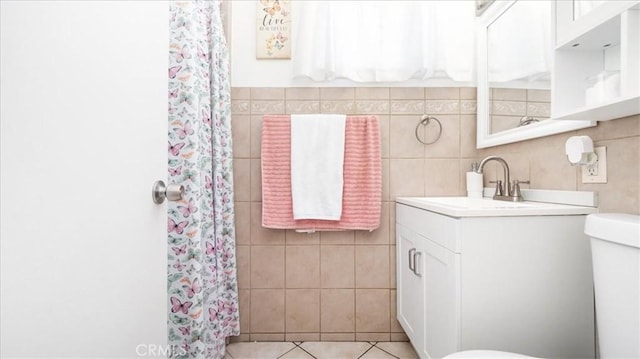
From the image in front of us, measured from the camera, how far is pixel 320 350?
5.83ft

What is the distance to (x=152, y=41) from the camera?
755mm

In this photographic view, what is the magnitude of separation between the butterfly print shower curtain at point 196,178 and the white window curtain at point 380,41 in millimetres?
495

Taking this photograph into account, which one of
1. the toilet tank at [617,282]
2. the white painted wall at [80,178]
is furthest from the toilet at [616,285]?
the white painted wall at [80,178]

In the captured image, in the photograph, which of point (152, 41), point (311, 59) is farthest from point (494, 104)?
point (152, 41)

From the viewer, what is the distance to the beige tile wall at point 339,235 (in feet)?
6.19

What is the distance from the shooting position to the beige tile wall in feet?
6.19

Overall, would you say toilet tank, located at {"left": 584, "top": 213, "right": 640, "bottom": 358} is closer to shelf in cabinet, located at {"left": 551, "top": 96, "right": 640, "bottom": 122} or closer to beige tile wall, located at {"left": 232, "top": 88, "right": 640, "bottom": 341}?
shelf in cabinet, located at {"left": 551, "top": 96, "right": 640, "bottom": 122}

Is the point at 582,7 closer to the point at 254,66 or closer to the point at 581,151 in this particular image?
the point at 581,151

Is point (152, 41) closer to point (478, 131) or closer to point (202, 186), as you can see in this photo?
point (202, 186)

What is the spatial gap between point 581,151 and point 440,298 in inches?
27.2

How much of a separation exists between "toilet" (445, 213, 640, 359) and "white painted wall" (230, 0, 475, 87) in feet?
4.19

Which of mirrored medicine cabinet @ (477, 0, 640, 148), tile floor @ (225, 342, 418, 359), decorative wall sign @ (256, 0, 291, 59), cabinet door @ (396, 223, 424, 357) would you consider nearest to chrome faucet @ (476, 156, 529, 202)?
mirrored medicine cabinet @ (477, 0, 640, 148)

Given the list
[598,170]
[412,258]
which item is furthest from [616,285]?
[412,258]

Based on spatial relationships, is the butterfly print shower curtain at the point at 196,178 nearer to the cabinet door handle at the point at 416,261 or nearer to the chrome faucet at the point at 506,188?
the cabinet door handle at the point at 416,261
